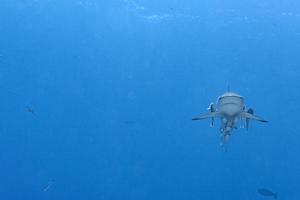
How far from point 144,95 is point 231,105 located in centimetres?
1042

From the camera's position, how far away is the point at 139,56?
1575cm

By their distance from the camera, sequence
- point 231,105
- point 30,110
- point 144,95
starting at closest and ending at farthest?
point 231,105 → point 30,110 → point 144,95

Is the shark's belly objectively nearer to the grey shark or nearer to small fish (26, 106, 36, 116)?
the grey shark

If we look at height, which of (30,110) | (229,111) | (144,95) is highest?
(144,95)

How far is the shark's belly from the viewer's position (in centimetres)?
558

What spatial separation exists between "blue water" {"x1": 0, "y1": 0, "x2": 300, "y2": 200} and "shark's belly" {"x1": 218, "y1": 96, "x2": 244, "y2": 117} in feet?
31.2

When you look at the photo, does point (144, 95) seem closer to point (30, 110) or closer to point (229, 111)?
point (30, 110)

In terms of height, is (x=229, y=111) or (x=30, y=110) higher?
(x=30, y=110)

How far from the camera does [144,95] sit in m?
15.9

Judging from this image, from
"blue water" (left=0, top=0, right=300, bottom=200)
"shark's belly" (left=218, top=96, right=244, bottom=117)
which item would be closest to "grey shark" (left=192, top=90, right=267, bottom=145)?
"shark's belly" (left=218, top=96, right=244, bottom=117)

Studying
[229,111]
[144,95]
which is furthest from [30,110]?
[229,111]

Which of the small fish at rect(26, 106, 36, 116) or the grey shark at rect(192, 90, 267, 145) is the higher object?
the small fish at rect(26, 106, 36, 116)

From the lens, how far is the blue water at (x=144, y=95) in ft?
49.9

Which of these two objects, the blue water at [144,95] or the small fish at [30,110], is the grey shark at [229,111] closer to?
the blue water at [144,95]
